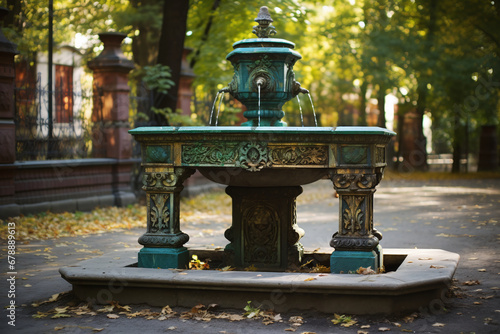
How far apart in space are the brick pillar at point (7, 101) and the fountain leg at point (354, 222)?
318 inches

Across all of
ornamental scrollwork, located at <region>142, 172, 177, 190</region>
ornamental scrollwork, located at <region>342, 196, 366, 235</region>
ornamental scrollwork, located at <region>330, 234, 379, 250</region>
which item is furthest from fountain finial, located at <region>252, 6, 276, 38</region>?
ornamental scrollwork, located at <region>330, 234, 379, 250</region>

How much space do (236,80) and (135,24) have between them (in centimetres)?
1252

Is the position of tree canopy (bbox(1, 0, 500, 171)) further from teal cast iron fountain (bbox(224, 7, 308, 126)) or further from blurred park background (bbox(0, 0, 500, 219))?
teal cast iron fountain (bbox(224, 7, 308, 126))

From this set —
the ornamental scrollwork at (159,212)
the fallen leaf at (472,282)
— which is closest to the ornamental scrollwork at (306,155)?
the ornamental scrollwork at (159,212)

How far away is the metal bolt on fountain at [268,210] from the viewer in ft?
17.3

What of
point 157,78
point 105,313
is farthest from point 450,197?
point 105,313

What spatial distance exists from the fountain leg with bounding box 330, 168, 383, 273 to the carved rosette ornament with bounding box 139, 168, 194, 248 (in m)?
1.53

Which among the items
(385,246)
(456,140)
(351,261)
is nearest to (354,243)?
(351,261)

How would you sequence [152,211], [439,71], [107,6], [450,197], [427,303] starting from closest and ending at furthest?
[427,303], [152,211], [450,197], [107,6], [439,71]

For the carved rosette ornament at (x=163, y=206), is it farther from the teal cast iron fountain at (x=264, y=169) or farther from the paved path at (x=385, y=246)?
the paved path at (x=385, y=246)

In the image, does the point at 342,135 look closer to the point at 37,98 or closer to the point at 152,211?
the point at 152,211

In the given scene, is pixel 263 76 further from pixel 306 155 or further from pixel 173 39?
pixel 173 39

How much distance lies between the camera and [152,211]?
6.16 meters

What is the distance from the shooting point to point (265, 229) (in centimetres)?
662
